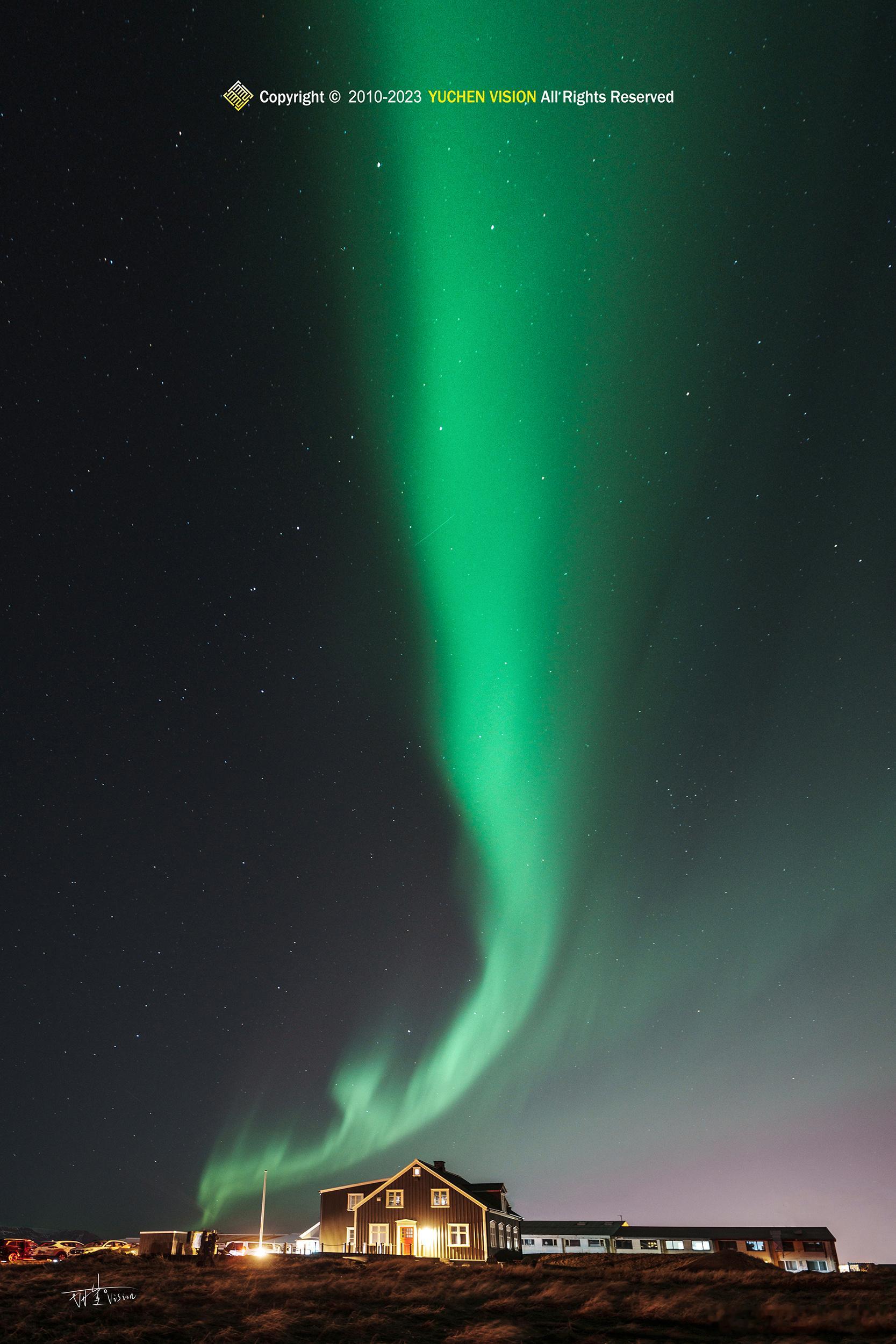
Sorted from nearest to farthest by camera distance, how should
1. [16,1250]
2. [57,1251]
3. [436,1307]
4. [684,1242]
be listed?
[436,1307]
[16,1250]
[57,1251]
[684,1242]

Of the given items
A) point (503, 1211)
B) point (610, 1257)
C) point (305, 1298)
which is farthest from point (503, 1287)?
point (503, 1211)

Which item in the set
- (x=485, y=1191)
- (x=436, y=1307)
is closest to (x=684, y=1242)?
(x=485, y=1191)

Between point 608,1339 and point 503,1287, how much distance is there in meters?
7.42

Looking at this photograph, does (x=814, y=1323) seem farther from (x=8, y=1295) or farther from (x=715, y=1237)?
(x=715, y=1237)

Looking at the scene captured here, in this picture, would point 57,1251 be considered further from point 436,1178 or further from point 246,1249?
point 436,1178

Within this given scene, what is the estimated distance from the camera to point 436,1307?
1571 cm

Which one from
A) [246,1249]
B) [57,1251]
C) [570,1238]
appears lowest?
[570,1238]

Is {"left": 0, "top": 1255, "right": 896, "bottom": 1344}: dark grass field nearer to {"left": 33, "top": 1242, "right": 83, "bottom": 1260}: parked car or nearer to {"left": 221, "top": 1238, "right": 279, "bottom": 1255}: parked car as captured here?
{"left": 221, "top": 1238, "right": 279, "bottom": 1255}: parked car

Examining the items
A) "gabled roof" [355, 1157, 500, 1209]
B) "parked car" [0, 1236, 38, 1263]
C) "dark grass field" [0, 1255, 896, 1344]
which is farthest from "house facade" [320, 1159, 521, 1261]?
"dark grass field" [0, 1255, 896, 1344]

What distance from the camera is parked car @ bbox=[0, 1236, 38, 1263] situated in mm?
31000

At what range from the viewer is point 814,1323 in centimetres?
1346

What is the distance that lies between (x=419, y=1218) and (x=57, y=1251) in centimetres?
1935
